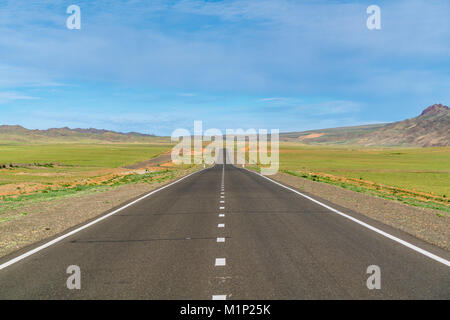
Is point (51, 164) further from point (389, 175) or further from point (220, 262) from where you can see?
point (220, 262)

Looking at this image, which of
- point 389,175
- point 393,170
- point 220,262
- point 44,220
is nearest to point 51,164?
point 389,175

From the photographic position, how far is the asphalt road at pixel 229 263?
5.77 metres

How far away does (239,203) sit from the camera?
55.6ft

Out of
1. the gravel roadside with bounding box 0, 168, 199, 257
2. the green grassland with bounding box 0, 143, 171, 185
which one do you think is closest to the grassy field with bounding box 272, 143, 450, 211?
the gravel roadside with bounding box 0, 168, 199, 257

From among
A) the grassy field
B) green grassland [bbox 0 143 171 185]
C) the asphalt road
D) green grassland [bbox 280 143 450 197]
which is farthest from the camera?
green grassland [bbox 0 143 171 185]

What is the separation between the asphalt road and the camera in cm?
577

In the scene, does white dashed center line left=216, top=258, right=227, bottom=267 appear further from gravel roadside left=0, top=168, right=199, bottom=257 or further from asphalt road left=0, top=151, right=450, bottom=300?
gravel roadside left=0, top=168, right=199, bottom=257

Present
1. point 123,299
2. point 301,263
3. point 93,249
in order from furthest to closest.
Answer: point 93,249
point 301,263
point 123,299

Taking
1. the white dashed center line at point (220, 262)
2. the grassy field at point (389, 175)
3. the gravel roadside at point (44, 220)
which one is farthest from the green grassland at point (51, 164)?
the white dashed center line at point (220, 262)

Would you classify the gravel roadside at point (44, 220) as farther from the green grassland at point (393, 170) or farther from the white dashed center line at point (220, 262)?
the green grassland at point (393, 170)

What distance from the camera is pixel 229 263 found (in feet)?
23.8
